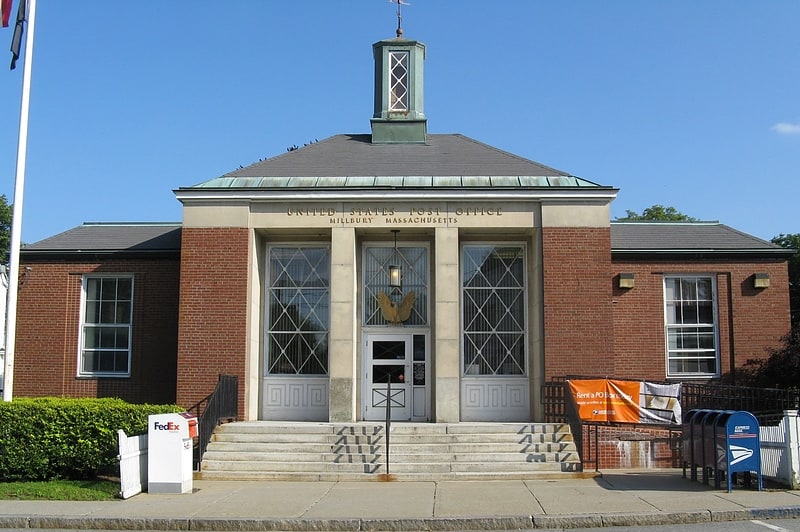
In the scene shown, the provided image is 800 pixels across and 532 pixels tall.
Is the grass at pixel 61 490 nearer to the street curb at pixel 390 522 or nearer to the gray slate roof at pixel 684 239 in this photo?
the street curb at pixel 390 522

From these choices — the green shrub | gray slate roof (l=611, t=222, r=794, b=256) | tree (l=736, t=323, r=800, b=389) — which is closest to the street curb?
the green shrub

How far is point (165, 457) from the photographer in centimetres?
1327

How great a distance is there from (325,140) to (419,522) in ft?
44.0

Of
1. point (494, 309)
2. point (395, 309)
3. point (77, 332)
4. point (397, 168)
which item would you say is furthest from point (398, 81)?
point (77, 332)

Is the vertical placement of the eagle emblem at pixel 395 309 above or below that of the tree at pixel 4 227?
below

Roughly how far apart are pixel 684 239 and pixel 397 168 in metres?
7.46

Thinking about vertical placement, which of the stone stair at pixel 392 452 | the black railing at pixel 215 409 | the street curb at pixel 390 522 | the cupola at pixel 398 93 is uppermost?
the cupola at pixel 398 93

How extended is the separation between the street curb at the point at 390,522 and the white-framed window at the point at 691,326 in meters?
9.03

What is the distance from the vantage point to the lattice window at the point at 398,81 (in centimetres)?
2312

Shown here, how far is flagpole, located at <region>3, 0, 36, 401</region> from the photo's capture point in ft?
A: 51.4

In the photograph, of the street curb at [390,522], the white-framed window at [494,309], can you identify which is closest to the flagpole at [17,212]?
the street curb at [390,522]

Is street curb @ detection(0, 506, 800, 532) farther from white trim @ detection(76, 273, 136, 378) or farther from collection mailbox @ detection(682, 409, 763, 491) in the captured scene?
white trim @ detection(76, 273, 136, 378)

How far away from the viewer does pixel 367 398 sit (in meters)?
19.2

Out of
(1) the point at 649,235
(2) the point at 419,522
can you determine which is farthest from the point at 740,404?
(2) the point at 419,522
